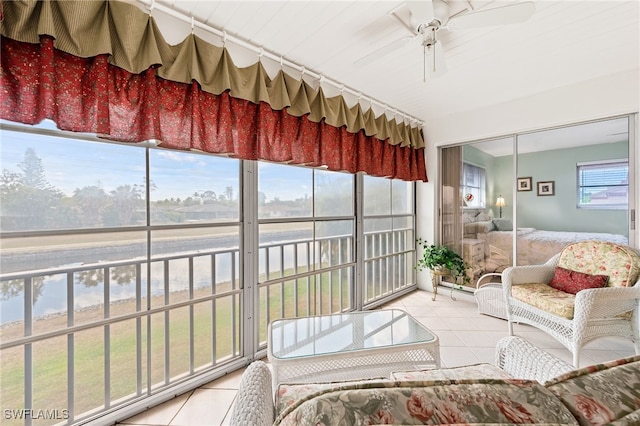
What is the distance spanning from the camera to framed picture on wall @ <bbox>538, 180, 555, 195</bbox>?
2.87 metres

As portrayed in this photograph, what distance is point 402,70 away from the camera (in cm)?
233

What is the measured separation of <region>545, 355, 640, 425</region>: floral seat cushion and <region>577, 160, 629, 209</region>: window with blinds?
2776 millimetres

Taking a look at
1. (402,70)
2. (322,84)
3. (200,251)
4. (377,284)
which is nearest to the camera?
(200,251)

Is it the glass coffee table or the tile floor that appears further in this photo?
the tile floor

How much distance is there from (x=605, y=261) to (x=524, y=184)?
108 cm

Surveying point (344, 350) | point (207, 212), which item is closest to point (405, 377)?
point (344, 350)

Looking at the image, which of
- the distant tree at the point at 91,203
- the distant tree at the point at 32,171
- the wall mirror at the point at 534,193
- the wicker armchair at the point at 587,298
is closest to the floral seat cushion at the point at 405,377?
the wicker armchair at the point at 587,298

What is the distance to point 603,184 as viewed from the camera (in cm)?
257

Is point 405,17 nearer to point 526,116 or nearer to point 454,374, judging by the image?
point 454,374

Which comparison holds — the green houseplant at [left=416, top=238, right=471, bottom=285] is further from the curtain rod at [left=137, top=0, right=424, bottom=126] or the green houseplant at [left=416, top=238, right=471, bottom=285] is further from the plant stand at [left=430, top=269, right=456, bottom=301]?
the curtain rod at [left=137, top=0, right=424, bottom=126]

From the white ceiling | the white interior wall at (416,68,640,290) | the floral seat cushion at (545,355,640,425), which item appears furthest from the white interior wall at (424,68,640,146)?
the floral seat cushion at (545,355,640,425)

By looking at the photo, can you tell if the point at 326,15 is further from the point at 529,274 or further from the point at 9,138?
the point at 529,274

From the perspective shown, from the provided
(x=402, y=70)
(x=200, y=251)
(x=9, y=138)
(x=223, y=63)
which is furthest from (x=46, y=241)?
(x=402, y=70)

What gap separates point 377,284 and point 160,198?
2755 millimetres
